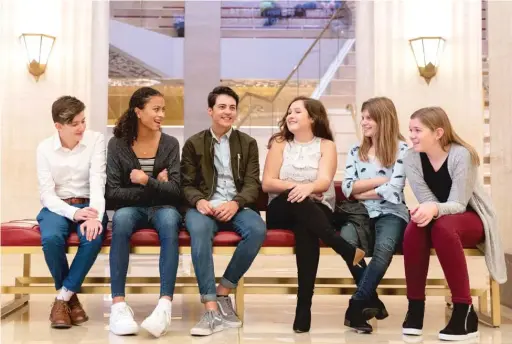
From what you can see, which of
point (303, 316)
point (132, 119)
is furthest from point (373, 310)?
point (132, 119)

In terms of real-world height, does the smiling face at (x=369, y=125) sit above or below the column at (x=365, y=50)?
below

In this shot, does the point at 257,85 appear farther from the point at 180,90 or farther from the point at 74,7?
the point at 74,7

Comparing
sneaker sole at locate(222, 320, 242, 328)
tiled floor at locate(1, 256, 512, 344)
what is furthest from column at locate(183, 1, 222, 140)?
sneaker sole at locate(222, 320, 242, 328)

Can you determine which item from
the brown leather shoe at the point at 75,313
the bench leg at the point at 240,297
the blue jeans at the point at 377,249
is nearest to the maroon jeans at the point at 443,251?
the blue jeans at the point at 377,249

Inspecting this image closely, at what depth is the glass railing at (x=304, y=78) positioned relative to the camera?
10062 millimetres

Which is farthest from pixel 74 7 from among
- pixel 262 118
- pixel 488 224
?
pixel 262 118

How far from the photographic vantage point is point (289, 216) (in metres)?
2.96

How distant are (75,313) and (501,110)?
269 centimetres

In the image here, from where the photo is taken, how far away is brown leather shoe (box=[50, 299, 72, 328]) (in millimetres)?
2801

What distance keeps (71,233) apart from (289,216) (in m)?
1.09

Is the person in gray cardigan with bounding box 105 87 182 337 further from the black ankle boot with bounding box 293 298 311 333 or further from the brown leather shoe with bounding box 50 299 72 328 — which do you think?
the black ankle boot with bounding box 293 298 311 333

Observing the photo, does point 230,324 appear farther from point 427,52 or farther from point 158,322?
point 427,52

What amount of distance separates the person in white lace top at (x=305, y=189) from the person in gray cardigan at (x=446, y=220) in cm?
31

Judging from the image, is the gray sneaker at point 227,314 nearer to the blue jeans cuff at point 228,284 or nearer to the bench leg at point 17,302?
the blue jeans cuff at point 228,284
